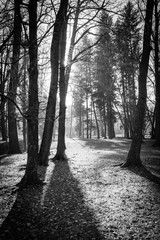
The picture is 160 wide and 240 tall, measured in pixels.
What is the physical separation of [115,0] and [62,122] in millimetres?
7162

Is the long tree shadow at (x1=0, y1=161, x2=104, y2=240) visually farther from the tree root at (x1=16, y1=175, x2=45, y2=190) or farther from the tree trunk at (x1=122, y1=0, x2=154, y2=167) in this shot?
the tree trunk at (x1=122, y1=0, x2=154, y2=167)

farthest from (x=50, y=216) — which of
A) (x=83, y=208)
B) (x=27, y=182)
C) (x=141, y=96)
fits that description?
(x=141, y=96)

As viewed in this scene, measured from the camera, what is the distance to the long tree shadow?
330cm

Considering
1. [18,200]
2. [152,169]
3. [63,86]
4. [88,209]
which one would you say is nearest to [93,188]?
Answer: [88,209]

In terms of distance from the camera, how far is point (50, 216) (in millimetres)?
3980

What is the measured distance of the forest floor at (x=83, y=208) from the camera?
11.0 feet

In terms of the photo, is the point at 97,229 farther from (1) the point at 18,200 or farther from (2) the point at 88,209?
(1) the point at 18,200

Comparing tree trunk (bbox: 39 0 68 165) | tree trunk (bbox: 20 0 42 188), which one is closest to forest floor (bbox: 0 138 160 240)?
tree trunk (bbox: 20 0 42 188)

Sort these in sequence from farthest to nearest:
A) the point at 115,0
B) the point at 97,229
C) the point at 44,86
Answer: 1. the point at 44,86
2. the point at 115,0
3. the point at 97,229

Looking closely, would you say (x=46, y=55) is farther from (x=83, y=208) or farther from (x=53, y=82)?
(x=83, y=208)

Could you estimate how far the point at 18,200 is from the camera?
4.59m

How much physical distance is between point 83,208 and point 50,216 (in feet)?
3.08

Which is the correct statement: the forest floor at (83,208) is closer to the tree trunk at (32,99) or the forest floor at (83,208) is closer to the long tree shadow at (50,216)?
the long tree shadow at (50,216)

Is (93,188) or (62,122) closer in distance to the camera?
(93,188)
